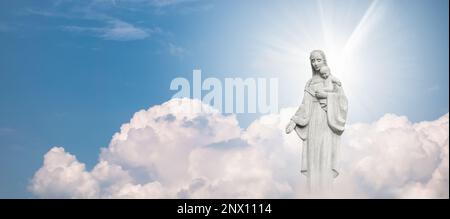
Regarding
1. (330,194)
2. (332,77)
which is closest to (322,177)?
(330,194)

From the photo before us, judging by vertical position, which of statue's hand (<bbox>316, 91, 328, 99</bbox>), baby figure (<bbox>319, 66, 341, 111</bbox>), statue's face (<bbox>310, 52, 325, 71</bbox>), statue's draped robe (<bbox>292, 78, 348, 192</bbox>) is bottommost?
statue's draped robe (<bbox>292, 78, 348, 192</bbox>)

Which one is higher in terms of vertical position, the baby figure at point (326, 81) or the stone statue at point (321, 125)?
the baby figure at point (326, 81)

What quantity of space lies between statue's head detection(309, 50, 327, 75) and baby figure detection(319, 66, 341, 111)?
0.12 m

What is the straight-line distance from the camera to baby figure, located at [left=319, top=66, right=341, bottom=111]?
89.0ft

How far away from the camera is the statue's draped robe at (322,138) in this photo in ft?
88.6

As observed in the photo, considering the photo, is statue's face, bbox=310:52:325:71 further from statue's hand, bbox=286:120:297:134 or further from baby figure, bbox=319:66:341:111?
statue's hand, bbox=286:120:297:134

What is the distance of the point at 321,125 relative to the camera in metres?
27.2

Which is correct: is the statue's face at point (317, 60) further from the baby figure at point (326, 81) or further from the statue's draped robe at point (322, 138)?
the statue's draped robe at point (322, 138)

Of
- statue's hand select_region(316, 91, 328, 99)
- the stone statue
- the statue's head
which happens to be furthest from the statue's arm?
the statue's head

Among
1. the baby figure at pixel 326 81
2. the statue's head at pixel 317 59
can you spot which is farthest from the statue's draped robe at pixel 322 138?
the statue's head at pixel 317 59

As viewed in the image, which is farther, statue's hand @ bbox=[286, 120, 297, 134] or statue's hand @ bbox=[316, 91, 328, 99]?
statue's hand @ bbox=[286, 120, 297, 134]

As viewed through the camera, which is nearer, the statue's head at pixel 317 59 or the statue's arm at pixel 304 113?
the statue's head at pixel 317 59

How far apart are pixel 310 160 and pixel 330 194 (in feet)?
3.38
